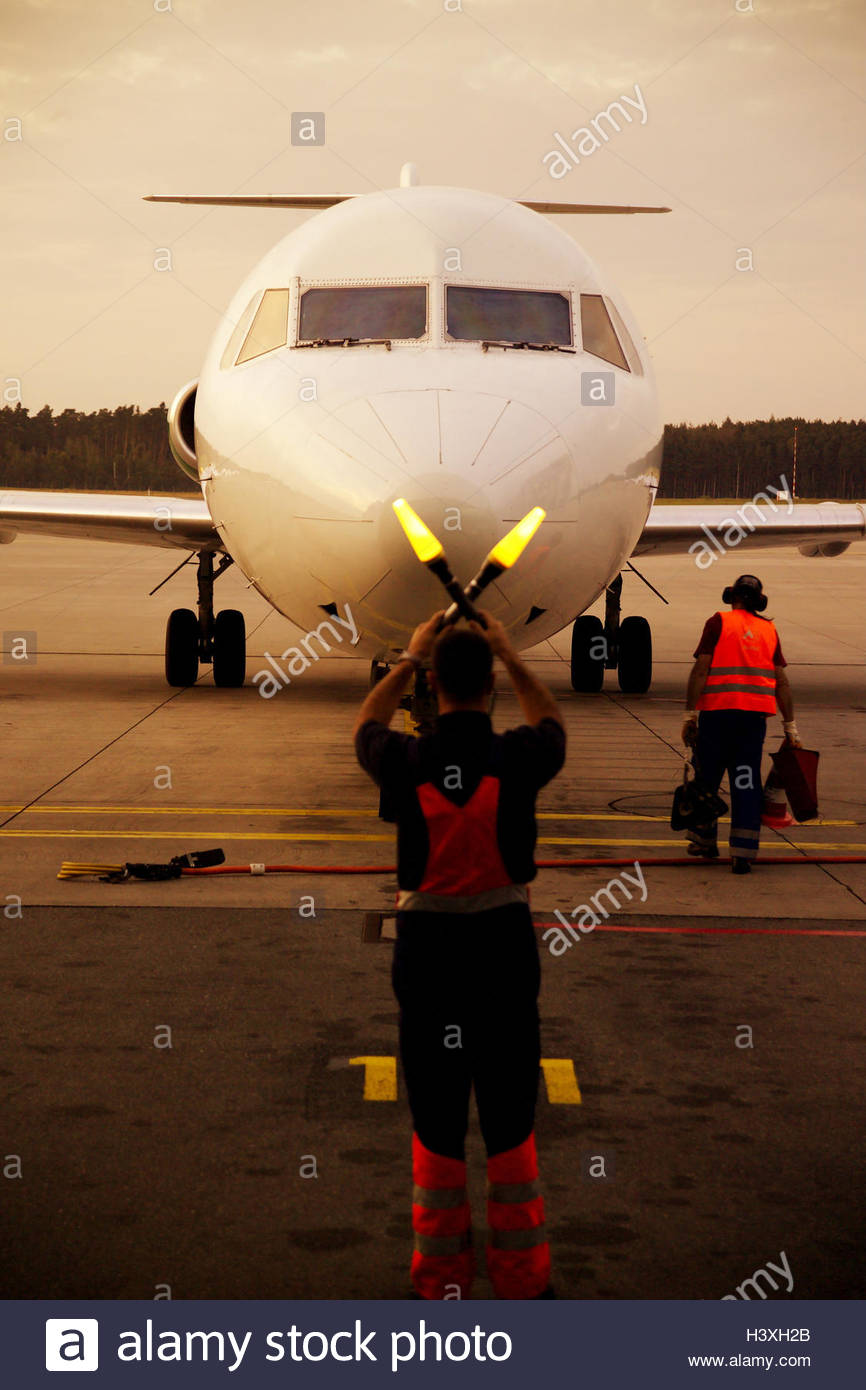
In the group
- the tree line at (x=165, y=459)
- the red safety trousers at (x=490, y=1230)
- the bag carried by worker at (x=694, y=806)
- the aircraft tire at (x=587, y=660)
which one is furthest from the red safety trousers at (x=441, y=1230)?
the tree line at (x=165, y=459)

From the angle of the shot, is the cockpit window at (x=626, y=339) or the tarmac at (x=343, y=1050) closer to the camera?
the tarmac at (x=343, y=1050)

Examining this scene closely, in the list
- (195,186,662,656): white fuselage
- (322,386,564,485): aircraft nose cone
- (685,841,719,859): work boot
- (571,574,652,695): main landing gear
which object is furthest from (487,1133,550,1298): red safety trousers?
(571,574,652,695): main landing gear

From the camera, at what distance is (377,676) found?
11.2 m

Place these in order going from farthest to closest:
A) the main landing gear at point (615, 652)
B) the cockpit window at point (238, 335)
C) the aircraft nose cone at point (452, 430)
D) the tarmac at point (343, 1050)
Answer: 1. the main landing gear at point (615, 652)
2. the cockpit window at point (238, 335)
3. the aircraft nose cone at point (452, 430)
4. the tarmac at point (343, 1050)

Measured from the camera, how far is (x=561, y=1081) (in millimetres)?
5250

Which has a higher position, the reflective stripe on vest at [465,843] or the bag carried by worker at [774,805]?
the reflective stripe on vest at [465,843]

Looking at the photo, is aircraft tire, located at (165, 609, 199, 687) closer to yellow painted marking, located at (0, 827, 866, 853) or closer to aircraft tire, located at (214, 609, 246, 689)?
aircraft tire, located at (214, 609, 246, 689)

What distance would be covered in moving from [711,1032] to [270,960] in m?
1.96

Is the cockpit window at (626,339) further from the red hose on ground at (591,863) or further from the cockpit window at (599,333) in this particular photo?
the red hose on ground at (591,863)

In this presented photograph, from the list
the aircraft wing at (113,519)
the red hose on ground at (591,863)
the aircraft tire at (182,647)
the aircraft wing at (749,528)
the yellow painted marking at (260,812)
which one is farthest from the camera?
the aircraft tire at (182,647)

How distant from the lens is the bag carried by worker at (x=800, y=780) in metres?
8.70

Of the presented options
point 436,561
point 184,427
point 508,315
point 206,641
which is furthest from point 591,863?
point 206,641

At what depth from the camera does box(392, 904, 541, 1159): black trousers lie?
12.5 ft

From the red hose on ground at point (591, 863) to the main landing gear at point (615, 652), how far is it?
23.8 ft
